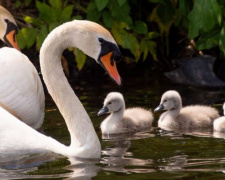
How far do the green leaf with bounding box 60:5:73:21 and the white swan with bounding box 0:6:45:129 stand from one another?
5.62ft

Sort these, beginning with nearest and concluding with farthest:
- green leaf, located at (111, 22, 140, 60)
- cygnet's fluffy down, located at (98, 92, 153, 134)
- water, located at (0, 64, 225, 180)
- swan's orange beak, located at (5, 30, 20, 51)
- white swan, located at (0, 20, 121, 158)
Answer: water, located at (0, 64, 225, 180)
white swan, located at (0, 20, 121, 158)
cygnet's fluffy down, located at (98, 92, 153, 134)
swan's orange beak, located at (5, 30, 20, 51)
green leaf, located at (111, 22, 140, 60)

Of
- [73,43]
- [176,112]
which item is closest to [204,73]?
[176,112]

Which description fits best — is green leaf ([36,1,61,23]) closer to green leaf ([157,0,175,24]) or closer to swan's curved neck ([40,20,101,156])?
green leaf ([157,0,175,24])

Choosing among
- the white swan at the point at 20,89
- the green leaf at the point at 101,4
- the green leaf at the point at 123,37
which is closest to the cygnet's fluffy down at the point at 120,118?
the white swan at the point at 20,89

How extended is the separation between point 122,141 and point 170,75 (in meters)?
3.45

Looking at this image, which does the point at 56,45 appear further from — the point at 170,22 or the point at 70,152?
the point at 170,22

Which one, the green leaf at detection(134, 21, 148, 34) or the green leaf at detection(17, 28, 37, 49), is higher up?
the green leaf at detection(134, 21, 148, 34)

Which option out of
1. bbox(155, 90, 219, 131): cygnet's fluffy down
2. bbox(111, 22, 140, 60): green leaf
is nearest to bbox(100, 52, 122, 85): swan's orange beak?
bbox(155, 90, 219, 131): cygnet's fluffy down

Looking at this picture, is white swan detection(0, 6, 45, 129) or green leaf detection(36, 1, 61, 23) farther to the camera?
green leaf detection(36, 1, 61, 23)

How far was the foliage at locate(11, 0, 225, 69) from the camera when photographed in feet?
30.0

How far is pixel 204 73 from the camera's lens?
11.0m

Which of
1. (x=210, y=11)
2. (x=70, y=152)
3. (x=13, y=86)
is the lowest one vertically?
(x=70, y=152)

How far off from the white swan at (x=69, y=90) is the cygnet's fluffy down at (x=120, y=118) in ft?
4.77

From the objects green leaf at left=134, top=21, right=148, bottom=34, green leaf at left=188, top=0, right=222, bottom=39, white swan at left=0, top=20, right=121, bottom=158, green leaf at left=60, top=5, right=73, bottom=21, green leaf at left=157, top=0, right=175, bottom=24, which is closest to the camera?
white swan at left=0, top=20, right=121, bottom=158
